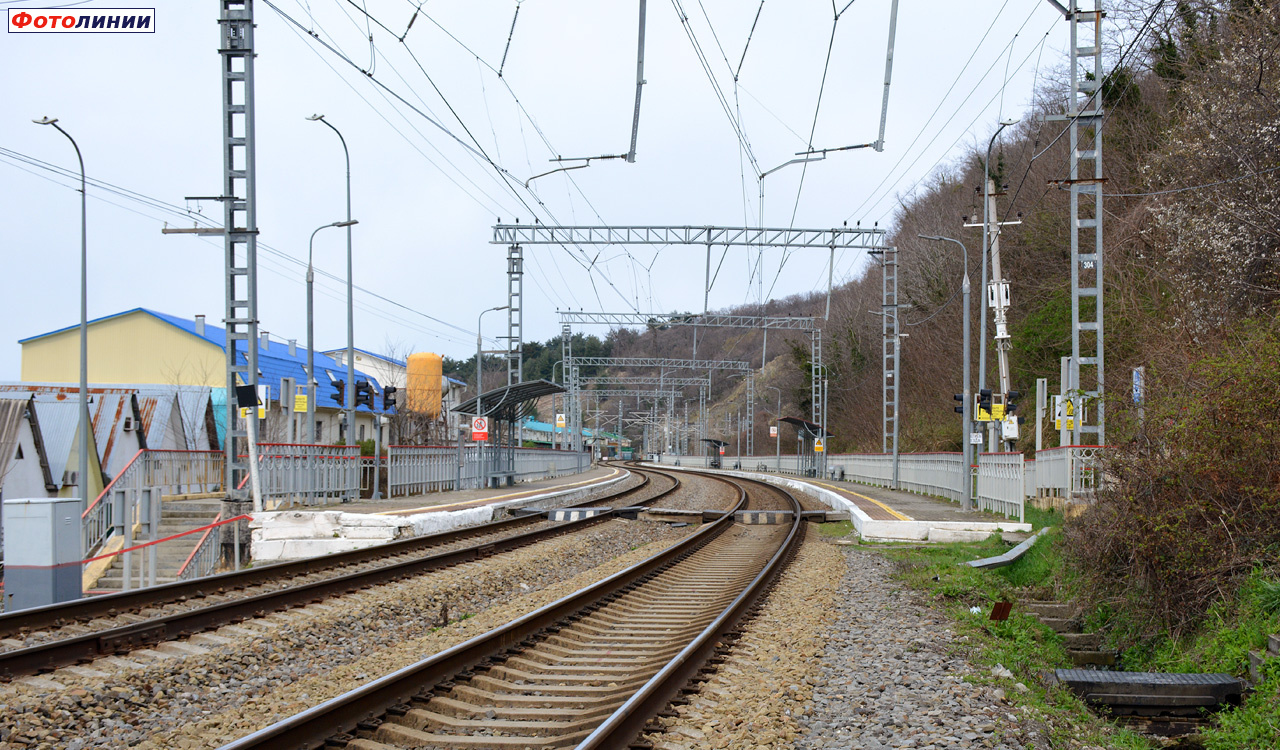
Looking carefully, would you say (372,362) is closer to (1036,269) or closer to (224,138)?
(1036,269)

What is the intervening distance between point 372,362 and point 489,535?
72218mm

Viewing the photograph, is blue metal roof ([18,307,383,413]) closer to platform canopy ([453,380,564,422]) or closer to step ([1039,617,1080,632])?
platform canopy ([453,380,564,422])

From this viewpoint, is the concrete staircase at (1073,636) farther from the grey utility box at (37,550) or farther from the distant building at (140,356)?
the distant building at (140,356)

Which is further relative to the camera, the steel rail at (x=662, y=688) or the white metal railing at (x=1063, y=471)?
the white metal railing at (x=1063, y=471)

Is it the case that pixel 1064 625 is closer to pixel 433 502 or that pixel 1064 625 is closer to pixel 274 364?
pixel 433 502

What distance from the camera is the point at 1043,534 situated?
15.8 metres

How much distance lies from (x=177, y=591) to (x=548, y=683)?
6003 mm

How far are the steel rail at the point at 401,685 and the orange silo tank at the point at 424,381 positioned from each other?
2403 inches

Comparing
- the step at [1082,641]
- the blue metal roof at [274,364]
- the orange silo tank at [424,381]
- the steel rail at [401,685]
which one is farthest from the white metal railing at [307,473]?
the orange silo tank at [424,381]

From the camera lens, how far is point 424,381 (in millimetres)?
73500

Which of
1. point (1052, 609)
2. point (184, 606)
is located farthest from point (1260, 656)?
point (184, 606)

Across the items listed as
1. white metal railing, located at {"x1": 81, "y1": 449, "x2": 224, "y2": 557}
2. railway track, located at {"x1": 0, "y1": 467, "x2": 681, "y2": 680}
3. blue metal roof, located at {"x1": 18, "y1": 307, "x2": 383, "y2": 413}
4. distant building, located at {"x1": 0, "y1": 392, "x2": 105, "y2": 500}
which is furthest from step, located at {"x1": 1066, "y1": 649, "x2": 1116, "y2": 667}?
blue metal roof, located at {"x1": 18, "y1": 307, "x2": 383, "y2": 413}

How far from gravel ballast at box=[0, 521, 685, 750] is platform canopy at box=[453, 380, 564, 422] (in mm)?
14909

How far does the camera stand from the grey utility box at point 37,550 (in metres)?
11.5
